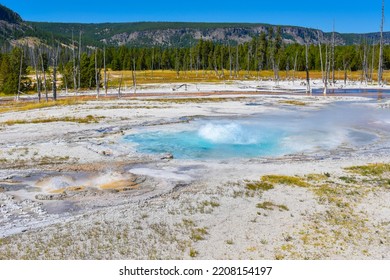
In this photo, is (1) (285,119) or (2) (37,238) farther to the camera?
(1) (285,119)

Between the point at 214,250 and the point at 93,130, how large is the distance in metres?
19.0

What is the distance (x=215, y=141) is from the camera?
81.2 ft

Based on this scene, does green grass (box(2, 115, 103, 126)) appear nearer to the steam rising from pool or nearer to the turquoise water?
the turquoise water

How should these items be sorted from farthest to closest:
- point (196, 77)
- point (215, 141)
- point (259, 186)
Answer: point (196, 77) < point (215, 141) < point (259, 186)

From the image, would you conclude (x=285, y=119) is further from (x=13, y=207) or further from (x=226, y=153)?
(x=13, y=207)

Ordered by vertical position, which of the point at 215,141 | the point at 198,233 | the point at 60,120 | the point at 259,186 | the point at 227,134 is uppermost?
the point at 60,120

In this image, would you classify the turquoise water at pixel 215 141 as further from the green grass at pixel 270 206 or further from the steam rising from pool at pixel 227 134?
the green grass at pixel 270 206

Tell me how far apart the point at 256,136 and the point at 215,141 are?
2874 millimetres

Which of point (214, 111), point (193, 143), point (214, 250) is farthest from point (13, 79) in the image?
point (214, 250)

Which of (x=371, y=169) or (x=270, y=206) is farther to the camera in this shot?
(x=371, y=169)

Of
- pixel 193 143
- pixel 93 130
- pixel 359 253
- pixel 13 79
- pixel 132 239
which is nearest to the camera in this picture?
pixel 359 253

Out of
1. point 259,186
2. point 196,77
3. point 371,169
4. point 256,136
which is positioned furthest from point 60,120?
point 196,77

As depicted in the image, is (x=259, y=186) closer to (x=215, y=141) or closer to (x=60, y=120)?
(x=215, y=141)

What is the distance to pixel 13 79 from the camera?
6831cm
